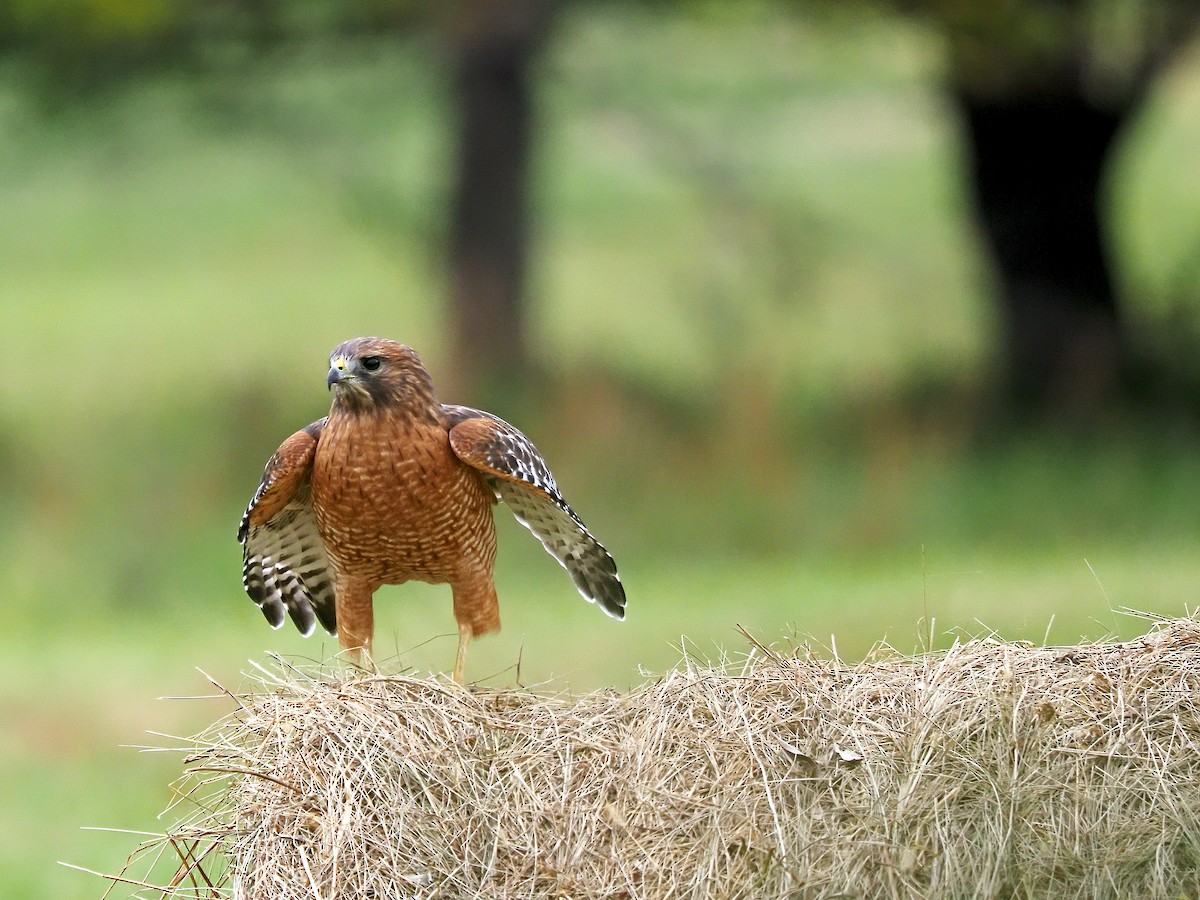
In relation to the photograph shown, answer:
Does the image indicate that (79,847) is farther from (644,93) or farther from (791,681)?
(644,93)

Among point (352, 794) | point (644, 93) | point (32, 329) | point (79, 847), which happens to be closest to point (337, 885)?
point (352, 794)

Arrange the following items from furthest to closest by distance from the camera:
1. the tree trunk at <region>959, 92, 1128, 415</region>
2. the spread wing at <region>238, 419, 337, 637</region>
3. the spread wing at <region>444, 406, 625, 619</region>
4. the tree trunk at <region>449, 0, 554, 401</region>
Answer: the tree trunk at <region>959, 92, 1128, 415</region>
the tree trunk at <region>449, 0, 554, 401</region>
the spread wing at <region>238, 419, 337, 637</region>
the spread wing at <region>444, 406, 625, 619</region>

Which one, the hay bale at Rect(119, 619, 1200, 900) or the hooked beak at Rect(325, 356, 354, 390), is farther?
the hooked beak at Rect(325, 356, 354, 390)

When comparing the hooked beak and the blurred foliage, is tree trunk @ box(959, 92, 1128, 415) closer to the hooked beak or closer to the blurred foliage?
the blurred foliage

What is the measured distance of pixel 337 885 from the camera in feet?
12.2

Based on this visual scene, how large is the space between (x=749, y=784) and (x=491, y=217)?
11.4m

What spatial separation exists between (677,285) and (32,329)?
361 inches

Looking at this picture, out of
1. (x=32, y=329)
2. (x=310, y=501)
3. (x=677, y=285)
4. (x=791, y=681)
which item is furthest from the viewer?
(x=32, y=329)

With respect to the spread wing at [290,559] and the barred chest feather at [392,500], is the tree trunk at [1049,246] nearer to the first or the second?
the spread wing at [290,559]

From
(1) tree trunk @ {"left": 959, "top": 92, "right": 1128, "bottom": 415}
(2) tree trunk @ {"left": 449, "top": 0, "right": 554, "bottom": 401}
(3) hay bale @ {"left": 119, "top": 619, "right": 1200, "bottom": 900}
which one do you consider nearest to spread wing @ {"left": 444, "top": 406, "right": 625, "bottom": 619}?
(3) hay bale @ {"left": 119, "top": 619, "right": 1200, "bottom": 900}

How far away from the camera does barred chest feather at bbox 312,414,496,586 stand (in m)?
4.66

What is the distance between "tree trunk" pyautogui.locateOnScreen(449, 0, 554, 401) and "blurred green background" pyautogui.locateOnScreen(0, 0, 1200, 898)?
0.25 m

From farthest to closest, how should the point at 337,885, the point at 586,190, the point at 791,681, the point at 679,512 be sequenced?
1. the point at 586,190
2. the point at 679,512
3. the point at 791,681
4. the point at 337,885

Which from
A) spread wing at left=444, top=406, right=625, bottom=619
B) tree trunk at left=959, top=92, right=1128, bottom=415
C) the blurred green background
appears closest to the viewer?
spread wing at left=444, top=406, right=625, bottom=619
